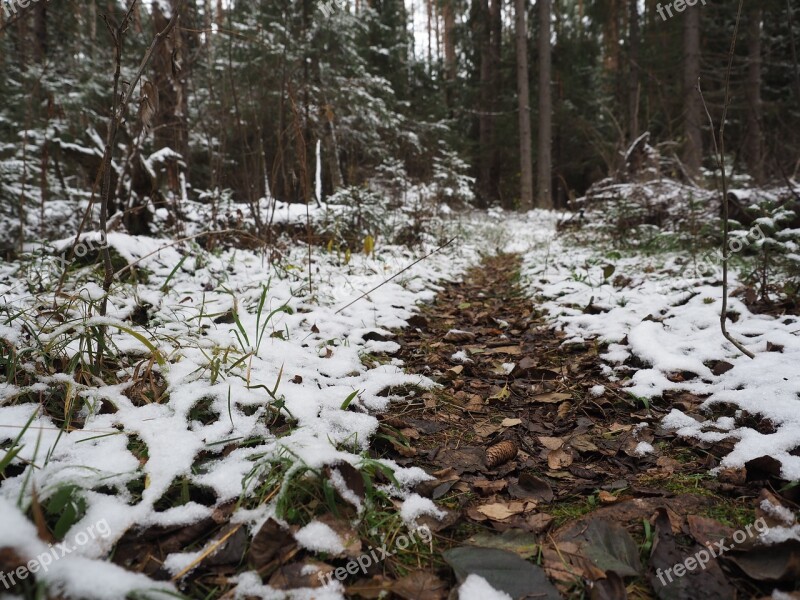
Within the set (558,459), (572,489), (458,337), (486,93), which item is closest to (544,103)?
(486,93)

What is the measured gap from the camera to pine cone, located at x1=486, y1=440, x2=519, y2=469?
1529mm

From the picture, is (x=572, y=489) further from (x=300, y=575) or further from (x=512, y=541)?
(x=300, y=575)

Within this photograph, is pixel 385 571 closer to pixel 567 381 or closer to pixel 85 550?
pixel 85 550

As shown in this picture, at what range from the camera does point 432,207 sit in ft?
25.7

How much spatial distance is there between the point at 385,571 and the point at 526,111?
15217mm

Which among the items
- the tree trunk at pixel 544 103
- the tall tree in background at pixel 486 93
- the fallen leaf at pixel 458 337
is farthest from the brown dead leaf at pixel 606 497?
the tall tree in background at pixel 486 93

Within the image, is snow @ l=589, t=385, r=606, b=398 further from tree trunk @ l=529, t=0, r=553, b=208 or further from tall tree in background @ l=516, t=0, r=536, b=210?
tree trunk @ l=529, t=0, r=553, b=208

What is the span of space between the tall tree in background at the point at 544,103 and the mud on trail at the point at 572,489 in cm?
1326

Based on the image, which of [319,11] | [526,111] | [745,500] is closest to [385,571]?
[745,500]

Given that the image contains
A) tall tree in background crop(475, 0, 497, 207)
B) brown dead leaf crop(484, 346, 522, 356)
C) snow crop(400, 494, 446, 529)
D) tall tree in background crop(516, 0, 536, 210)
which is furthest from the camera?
tall tree in background crop(475, 0, 497, 207)

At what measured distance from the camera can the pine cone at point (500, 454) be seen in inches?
60.2

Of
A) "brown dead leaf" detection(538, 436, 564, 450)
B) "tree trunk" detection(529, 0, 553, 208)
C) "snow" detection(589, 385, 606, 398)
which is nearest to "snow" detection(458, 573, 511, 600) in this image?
"brown dead leaf" detection(538, 436, 564, 450)

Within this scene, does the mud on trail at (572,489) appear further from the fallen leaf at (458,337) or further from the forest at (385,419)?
the fallen leaf at (458,337)

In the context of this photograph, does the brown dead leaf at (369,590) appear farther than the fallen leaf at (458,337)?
No
